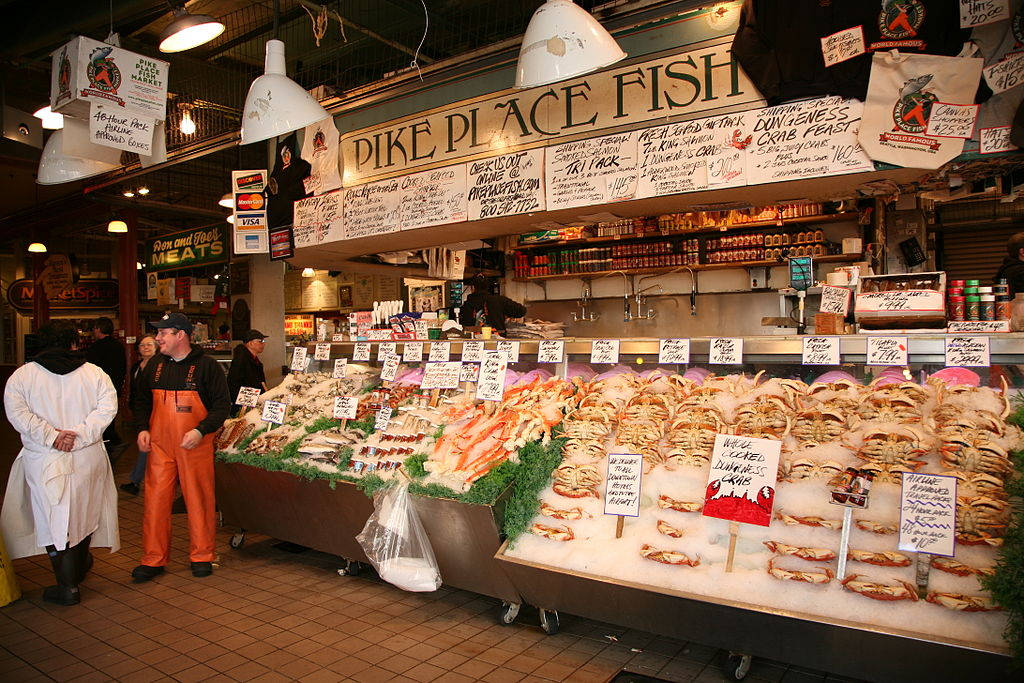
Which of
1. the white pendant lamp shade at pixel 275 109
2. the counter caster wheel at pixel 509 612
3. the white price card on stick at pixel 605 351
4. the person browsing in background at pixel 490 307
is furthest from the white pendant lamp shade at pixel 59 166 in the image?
the counter caster wheel at pixel 509 612

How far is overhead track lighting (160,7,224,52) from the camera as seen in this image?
4715mm

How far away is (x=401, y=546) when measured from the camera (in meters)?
3.84

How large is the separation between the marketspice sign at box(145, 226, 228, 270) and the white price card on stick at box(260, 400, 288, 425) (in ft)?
Result: 21.6

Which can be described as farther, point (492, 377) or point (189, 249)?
point (189, 249)

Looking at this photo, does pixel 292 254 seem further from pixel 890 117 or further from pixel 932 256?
pixel 932 256

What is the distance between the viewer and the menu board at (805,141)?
13.2 ft

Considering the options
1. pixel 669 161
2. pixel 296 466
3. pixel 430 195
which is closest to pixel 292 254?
pixel 430 195

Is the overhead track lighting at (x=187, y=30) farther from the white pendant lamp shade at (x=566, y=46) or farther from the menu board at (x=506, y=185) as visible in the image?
the white pendant lamp shade at (x=566, y=46)

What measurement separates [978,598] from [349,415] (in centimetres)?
399

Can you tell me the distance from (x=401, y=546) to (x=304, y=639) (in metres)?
0.78

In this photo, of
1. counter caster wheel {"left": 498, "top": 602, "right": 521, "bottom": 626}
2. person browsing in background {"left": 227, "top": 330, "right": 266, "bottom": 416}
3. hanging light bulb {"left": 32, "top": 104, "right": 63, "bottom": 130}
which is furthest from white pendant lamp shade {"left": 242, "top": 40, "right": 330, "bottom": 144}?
person browsing in background {"left": 227, "top": 330, "right": 266, "bottom": 416}

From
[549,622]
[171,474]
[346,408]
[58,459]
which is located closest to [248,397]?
[171,474]

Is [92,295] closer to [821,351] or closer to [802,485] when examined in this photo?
[821,351]

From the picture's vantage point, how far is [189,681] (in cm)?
332
